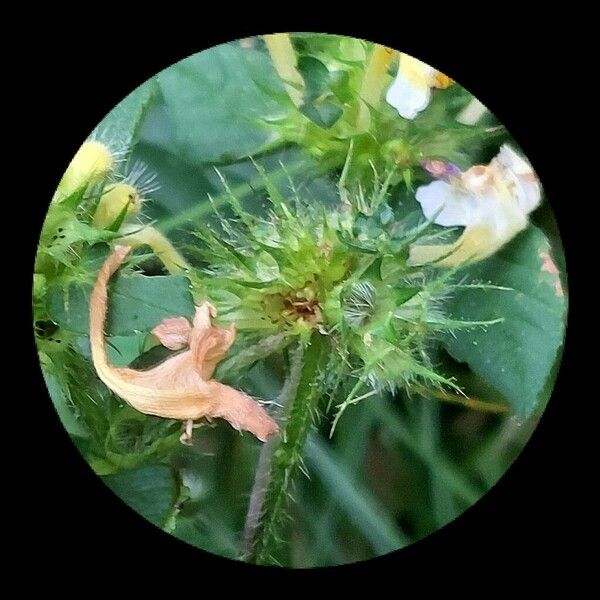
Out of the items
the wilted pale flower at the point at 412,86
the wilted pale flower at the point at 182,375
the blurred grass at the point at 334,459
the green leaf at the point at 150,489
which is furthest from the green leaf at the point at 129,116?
the green leaf at the point at 150,489

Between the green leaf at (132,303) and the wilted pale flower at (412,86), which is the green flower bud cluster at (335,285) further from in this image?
the wilted pale flower at (412,86)

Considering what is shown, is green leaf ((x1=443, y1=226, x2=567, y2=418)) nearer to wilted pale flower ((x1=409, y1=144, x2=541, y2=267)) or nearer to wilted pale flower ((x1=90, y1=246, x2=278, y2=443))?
wilted pale flower ((x1=409, y1=144, x2=541, y2=267))

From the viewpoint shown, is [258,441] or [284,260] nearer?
[284,260]

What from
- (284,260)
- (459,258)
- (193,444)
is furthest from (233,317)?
(459,258)

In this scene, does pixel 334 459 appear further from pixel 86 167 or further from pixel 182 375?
pixel 86 167

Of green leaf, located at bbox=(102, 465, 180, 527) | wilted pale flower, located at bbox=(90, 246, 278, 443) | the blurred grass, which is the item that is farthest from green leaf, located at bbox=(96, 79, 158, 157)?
green leaf, located at bbox=(102, 465, 180, 527)

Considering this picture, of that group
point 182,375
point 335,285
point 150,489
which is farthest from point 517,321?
point 150,489

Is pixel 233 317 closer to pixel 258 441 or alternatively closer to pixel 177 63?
pixel 258 441
